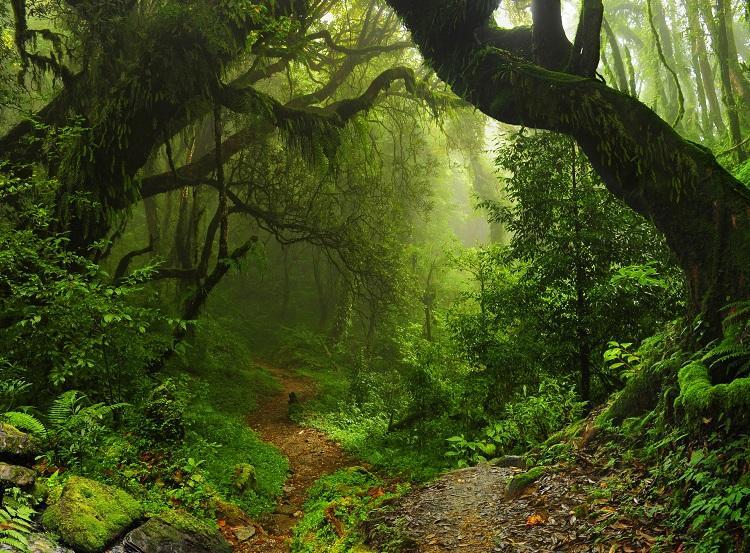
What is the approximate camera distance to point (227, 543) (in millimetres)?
5199

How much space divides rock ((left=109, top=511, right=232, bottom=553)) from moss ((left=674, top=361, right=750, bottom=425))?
445 centimetres

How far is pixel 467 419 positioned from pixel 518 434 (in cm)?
129

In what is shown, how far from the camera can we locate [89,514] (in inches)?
155

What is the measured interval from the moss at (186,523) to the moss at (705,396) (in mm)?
4532

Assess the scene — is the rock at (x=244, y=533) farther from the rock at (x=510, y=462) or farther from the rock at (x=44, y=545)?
the rock at (x=510, y=462)

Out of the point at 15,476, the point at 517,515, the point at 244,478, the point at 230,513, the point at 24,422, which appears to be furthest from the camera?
the point at 244,478

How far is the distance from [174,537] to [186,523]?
1.14ft

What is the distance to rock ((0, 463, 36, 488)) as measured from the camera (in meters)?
3.79

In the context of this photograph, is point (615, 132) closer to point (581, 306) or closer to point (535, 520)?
point (581, 306)

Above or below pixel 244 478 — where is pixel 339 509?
below

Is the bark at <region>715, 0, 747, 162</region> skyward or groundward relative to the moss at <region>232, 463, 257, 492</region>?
skyward

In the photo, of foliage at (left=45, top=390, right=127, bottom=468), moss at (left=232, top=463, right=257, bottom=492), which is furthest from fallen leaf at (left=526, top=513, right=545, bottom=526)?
foliage at (left=45, top=390, right=127, bottom=468)

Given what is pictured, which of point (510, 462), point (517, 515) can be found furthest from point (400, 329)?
point (517, 515)

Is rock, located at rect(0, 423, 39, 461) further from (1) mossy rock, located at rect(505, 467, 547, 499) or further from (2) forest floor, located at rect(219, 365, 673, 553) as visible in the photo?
(1) mossy rock, located at rect(505, 467, 547, 499)
